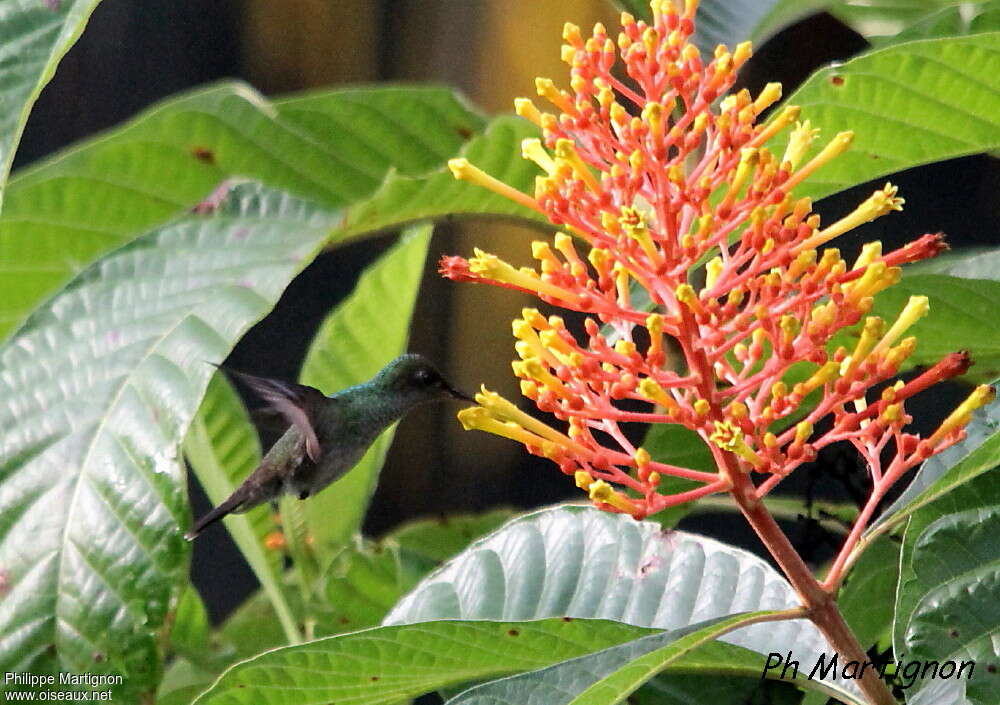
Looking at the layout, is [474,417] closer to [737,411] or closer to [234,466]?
[737,411]

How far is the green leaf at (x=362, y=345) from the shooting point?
49.8 inches

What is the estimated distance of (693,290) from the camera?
73 centimetres

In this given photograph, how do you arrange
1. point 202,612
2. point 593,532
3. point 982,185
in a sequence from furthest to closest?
point 982,185 → point 202,612 → point 593,532

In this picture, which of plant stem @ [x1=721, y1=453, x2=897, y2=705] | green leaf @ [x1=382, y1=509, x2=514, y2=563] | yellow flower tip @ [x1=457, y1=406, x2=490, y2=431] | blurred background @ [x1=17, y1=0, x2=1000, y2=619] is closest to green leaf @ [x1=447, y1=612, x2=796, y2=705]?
plant stem @ [x1=721, y1=453, x2=897, y2=705]

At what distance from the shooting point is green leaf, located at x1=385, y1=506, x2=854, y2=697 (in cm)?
92

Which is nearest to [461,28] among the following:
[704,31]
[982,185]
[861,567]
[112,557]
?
[982,185]

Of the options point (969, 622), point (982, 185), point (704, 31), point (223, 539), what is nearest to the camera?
point (969, 622)

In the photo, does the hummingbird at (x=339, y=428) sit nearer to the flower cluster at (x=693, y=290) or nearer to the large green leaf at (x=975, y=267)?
the flower cluster at (x=693, y=290)

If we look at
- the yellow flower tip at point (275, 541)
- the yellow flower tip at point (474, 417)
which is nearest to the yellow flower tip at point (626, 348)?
the yellow flower tip at point (474, 417)

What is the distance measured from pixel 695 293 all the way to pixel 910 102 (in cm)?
28

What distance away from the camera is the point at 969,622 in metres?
0.77

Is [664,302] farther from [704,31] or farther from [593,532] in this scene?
[704,31]

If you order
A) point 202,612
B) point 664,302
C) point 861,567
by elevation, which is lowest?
point 202,612

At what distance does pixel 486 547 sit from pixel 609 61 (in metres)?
0.43
